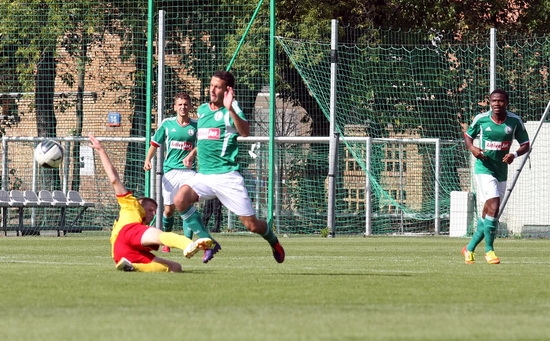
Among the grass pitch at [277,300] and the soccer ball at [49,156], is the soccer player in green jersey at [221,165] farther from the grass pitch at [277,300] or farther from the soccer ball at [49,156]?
the soccer ball at [49,156]

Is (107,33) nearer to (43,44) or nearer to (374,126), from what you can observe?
(43,44)

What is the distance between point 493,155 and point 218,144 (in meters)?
4.18

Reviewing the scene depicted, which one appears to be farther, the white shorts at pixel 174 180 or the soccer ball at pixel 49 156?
the white shorts at pixel 174 180

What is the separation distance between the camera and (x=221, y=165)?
536 inches

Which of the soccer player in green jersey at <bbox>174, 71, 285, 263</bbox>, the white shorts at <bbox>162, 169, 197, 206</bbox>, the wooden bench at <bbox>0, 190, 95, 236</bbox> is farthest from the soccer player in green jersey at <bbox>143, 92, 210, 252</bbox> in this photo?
the wooden bench at <bbox>0, 190, 95, 236</bbox>

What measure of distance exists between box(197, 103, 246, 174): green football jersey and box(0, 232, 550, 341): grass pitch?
1.12 metres

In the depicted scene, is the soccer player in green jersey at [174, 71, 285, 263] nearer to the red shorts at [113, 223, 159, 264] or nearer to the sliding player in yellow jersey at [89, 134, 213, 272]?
the sliding player in yellow jersey at [89, 134, 213, 272]

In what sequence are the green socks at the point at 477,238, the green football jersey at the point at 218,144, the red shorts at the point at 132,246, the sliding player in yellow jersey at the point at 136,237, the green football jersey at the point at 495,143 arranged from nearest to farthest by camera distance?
the sliding player in yellow jersey at the point at 136,237 < the red shorts at the point at 132,246 < the green football jersey at the point at 218,144 < the green socks at the point at 477,238 < the green football jersey at the point at 495,143

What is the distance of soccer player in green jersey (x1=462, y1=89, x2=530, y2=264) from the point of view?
15891mm

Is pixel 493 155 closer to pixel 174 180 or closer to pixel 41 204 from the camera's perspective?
pixel 174 180

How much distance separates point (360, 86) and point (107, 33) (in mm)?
5771

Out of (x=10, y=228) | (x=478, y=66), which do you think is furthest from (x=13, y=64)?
(x=478, y=66)

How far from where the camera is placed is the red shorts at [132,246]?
12.3 metres

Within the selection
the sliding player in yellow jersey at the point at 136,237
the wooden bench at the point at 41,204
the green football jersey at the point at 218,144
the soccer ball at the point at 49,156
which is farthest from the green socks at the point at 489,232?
the wooden bench at the point at 41,204
